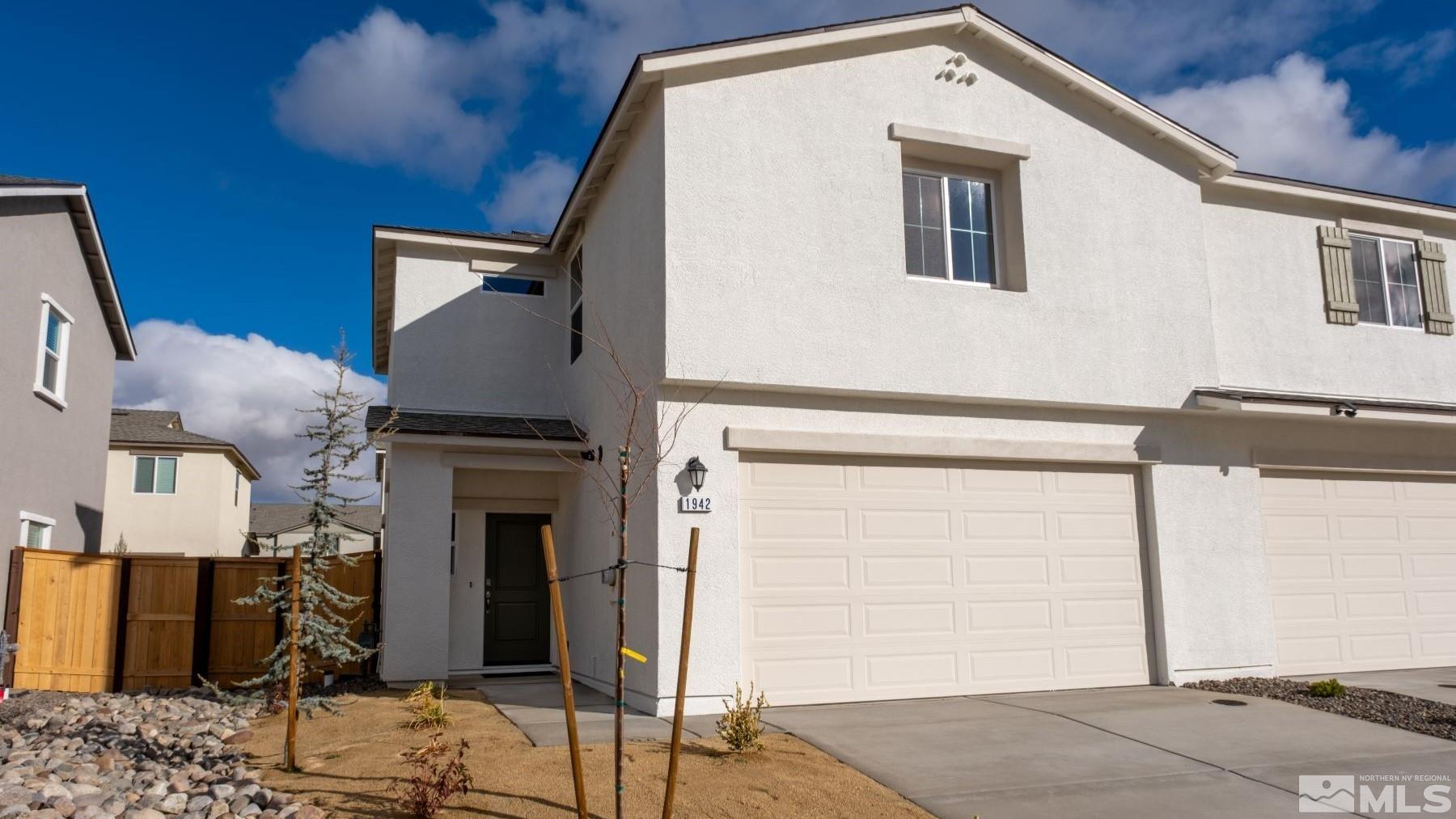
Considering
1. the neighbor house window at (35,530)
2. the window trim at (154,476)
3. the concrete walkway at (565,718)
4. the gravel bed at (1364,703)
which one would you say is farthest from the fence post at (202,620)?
the window trim at (154,476)

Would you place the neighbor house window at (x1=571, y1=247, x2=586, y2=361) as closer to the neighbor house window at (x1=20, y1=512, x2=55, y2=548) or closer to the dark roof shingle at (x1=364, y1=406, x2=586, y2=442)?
the dark roof shingle at (x1=364, y1=406, x2=586, y2=442)

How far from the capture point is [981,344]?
10.7 m

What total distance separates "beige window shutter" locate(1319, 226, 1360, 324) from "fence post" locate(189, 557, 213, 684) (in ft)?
50.9

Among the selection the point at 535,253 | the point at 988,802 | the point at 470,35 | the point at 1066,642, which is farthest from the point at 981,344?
the point at 470,35

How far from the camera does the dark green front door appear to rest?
1359cm

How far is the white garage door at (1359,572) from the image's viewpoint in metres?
12.1

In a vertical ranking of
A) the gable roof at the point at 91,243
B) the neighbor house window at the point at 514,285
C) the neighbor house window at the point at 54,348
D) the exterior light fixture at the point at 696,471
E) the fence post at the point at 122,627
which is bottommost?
the fence post at the point at 122,627

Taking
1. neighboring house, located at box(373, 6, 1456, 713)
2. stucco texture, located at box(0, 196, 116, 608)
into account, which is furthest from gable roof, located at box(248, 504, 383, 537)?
neighboring house, located at box(373, 6, 1456, 713)

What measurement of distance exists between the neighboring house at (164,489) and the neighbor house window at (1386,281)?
95.1ft

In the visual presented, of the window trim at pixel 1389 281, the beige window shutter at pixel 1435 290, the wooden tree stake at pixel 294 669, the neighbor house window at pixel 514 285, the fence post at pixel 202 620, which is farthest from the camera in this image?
the neighbor house window at pixel 514 285

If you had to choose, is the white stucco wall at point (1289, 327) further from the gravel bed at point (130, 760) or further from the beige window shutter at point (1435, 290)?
the gravel bed at point (130, 760)

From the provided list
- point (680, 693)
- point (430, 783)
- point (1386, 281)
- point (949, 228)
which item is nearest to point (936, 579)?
point (949, 228)

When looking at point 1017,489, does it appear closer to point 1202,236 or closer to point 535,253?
point 1202,236

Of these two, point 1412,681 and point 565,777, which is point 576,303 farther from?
point 1412,681
